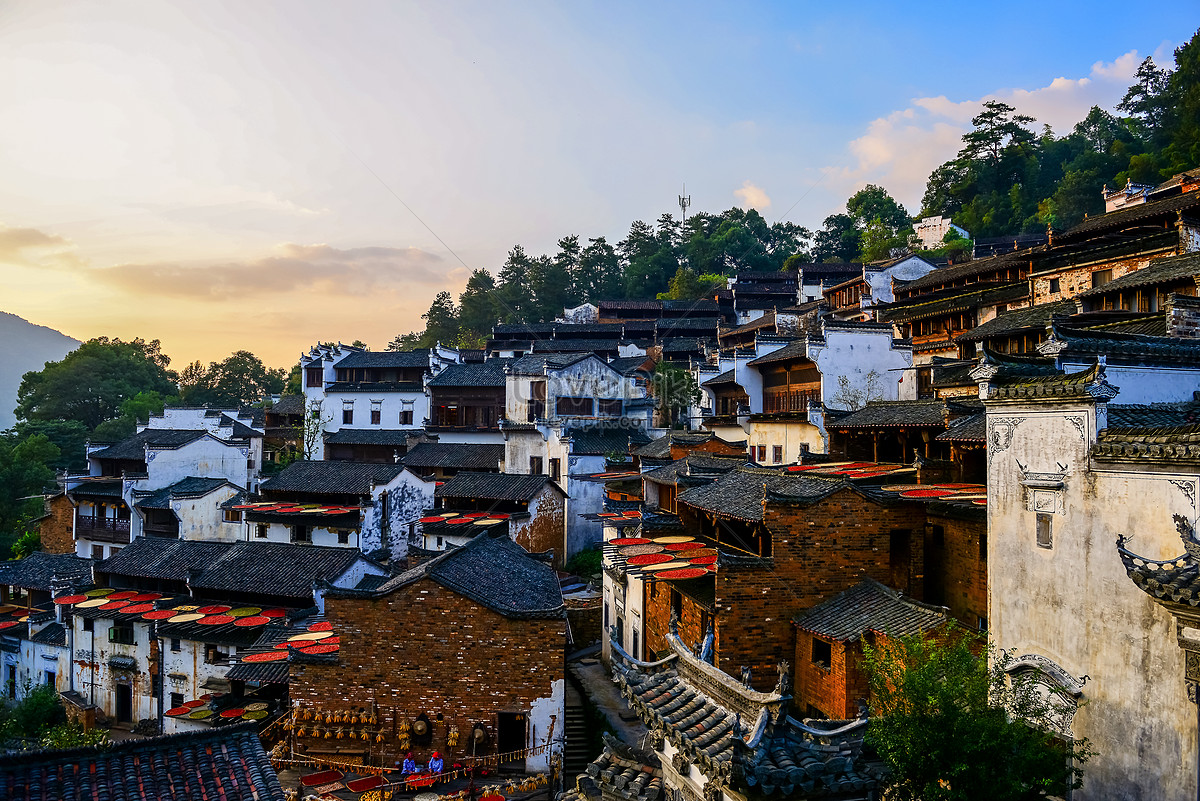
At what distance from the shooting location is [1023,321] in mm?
28891

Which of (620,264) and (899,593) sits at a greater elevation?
(620,264)

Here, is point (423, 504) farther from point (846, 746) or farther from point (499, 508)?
point (846, 746)

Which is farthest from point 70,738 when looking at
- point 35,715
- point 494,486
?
point 494,486

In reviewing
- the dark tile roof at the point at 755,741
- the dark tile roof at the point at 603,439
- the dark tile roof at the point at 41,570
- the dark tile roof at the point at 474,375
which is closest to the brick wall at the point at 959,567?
the dark tile roof at the point at 755,741

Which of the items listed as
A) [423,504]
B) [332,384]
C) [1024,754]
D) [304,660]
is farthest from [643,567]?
[332,384]

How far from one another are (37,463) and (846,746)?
67437 mm

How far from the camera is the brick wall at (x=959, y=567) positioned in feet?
58.6

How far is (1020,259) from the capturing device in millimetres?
38875

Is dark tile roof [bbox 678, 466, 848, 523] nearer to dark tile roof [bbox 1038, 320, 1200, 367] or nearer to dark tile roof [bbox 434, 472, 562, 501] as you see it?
dark tile roof [bbox 1038, 320, 1200, 367]

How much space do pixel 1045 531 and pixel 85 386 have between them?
3385 inches

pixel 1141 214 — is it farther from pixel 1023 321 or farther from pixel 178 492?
pixel 178 492

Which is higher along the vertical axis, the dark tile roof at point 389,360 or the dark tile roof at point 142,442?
the dark tile roof at point 389,360

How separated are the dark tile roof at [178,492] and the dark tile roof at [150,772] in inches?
1448

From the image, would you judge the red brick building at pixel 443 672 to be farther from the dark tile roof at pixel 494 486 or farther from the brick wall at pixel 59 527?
the brick wall at pixel 59 527
